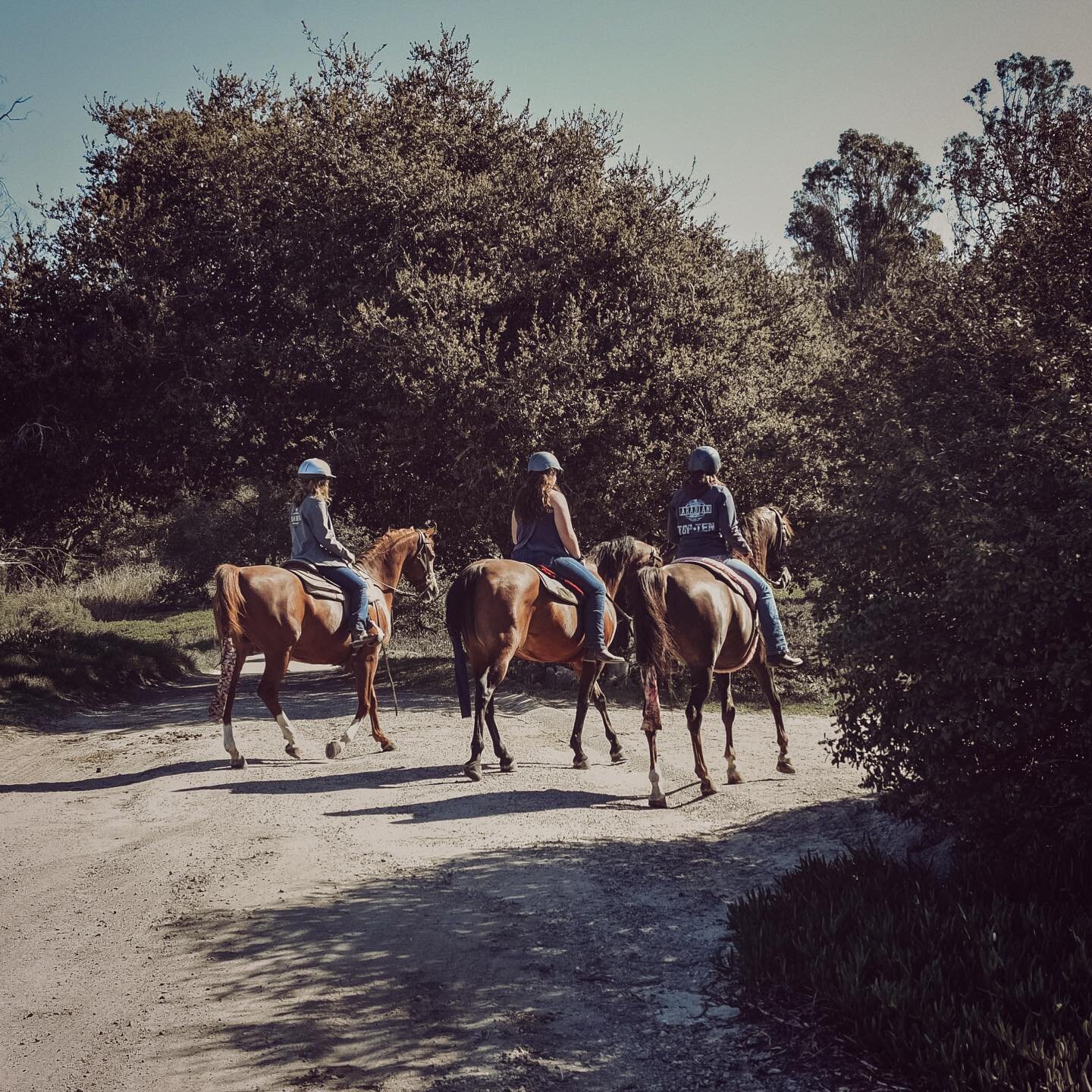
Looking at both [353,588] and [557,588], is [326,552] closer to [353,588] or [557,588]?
[353,588]

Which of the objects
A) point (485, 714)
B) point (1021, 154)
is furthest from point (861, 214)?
point (485, 714)

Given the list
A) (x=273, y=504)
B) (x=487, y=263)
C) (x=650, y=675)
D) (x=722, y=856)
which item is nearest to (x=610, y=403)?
(x=487, y=263)

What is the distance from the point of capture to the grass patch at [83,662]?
15.4 metres

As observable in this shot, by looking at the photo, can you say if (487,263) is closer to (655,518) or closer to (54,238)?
(655,518)

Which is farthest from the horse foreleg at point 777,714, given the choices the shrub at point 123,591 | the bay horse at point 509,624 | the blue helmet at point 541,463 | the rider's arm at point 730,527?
the shrub at point 123,591

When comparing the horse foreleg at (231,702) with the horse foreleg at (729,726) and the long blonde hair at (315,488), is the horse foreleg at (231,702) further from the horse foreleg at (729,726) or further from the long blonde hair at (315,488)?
the horse foreleg at (729,726)

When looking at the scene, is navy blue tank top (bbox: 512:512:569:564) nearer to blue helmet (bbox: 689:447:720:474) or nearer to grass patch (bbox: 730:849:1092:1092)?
blue helmet (bbox: 689:447:720:474)

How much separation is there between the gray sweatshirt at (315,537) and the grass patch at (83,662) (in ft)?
21.0

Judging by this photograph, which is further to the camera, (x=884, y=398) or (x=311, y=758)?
(x=311, y=758)

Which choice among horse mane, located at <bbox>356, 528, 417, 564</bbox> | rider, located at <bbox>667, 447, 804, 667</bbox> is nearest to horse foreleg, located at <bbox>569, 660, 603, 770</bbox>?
rider, located at <bbox>667, 447, 804, 667</bbox>

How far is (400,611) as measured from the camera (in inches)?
814

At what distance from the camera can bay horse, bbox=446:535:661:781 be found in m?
9.78

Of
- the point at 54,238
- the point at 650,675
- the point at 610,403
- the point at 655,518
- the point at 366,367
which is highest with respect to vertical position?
the point at 54,238

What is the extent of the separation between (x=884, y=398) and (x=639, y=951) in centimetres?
446
